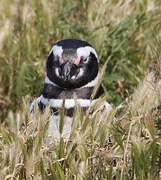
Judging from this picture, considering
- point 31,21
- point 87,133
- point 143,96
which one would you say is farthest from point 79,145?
point 31,21

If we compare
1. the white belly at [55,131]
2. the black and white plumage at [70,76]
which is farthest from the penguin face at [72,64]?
the white belly at [55,131]

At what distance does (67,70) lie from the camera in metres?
2.90

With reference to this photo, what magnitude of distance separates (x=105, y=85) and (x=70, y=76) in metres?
0.61

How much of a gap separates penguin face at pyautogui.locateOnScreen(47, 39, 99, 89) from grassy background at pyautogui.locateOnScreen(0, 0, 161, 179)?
0.17 m

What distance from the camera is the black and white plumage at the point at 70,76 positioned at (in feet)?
9.66

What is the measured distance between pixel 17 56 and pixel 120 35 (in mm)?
450

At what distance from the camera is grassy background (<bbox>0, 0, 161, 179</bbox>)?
6.66 feet

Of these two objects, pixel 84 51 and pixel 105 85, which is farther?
pixel 105 85

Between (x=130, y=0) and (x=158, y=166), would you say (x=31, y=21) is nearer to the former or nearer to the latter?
(x=130, y=0)

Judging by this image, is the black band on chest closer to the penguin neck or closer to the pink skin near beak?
the penguin neck

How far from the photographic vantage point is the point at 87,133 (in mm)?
2086

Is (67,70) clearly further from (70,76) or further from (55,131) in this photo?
(55,131)

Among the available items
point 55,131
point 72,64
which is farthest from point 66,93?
point 55,131

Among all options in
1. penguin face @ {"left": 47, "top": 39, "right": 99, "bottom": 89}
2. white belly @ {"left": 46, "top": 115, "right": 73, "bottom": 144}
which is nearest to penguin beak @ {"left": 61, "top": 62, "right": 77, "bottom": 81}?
penguin face @ {"left": 47, "top": 39, "right": 99, "bottom": 89}
